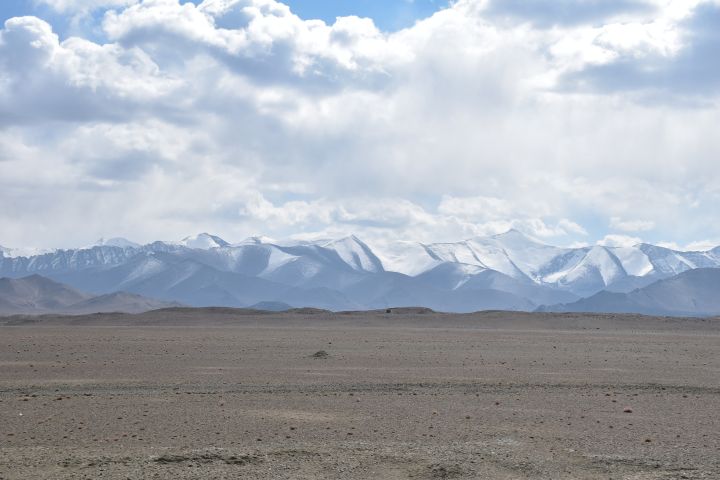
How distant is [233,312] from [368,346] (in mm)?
52130

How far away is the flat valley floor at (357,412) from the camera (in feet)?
51.6

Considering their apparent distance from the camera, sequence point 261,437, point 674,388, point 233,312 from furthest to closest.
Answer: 1. point 233,312
2. point 674,388
3. point 261,437

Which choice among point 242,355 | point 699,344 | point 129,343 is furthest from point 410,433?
point 699,344

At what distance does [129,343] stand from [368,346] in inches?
514

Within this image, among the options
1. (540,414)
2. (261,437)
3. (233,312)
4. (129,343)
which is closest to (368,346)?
(129,343)

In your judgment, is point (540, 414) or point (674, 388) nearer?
point (540, 414)

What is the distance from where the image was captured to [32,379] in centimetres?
2902

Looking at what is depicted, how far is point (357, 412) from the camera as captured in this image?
21.8m

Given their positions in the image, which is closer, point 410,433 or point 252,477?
point 252,477

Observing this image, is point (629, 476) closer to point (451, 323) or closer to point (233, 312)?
point (451, 323)

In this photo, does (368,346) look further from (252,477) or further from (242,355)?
(252,477)

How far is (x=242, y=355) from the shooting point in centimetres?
3938

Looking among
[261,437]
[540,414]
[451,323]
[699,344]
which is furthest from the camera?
[451,323]

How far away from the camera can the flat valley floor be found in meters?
15.7
